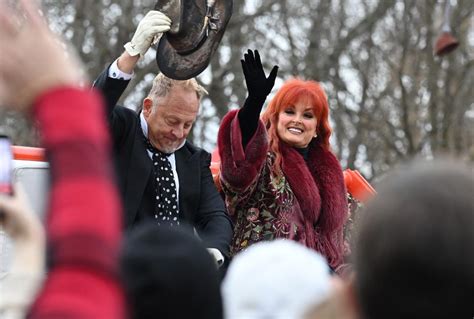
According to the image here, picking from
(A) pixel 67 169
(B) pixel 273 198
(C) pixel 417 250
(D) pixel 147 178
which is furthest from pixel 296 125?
(A) pixel 67 169

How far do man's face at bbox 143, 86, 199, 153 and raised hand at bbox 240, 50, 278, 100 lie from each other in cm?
27

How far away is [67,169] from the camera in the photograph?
1317 millimetres

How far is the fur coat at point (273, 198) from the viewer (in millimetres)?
4340

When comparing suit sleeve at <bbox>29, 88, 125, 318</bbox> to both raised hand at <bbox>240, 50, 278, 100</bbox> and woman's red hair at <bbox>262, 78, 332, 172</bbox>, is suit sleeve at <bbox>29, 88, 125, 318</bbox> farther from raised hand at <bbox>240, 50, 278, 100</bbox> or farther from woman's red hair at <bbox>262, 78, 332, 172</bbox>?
woman's red hair at <bbox>262, 78, 332, 172</bbox>

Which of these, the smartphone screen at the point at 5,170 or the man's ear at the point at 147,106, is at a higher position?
the smartphone screen at the point at 5,170

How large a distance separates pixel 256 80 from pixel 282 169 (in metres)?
0.45

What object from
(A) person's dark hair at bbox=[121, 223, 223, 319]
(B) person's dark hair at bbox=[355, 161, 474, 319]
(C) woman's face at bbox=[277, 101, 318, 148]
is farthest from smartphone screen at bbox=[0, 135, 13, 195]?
(C) woman's face at bbox=[277, 101, 318, 148]

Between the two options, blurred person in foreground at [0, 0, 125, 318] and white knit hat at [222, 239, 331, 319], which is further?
white knit hat at [222, 239, 331, 319]

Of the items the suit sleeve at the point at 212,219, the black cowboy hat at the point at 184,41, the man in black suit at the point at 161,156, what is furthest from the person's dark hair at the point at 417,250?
the black cowboy hat at the point at 184,41

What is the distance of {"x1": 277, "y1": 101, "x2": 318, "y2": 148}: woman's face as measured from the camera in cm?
469

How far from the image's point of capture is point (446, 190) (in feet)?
4.90

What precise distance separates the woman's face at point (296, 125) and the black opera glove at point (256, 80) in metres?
0.44

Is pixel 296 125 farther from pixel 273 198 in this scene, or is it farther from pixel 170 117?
pixel 170 117

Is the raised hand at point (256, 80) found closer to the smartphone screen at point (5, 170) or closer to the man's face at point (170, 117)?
the man's face at point (170, 117)
